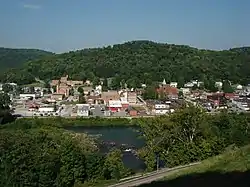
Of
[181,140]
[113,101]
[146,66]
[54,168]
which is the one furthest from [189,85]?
[54,168]

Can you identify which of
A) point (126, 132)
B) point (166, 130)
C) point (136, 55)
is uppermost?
point (136, 55)

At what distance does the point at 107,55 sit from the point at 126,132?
25.6m

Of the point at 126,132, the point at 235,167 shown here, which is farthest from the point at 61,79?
the point at 235,167

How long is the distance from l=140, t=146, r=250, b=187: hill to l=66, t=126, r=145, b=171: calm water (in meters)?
5.11

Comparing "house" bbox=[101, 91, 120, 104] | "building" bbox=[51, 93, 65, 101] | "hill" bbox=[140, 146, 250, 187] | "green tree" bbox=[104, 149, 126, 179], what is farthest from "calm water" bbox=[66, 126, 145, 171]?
"building" bbox=[51, 93, 65, 101]

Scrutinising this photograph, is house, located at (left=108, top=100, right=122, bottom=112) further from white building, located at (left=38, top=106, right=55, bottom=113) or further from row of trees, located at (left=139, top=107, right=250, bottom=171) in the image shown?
row of trees, located at (left=139, top=107, right=250, bottom=171)

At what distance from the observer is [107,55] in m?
41.4

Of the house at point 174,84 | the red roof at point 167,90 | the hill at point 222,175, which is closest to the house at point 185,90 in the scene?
the house at point 174,84

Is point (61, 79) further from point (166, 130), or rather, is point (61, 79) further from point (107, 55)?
point (166, 130)

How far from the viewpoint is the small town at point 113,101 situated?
21234mm

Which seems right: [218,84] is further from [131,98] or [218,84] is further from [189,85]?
[131,98]

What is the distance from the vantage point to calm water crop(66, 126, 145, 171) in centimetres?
1068

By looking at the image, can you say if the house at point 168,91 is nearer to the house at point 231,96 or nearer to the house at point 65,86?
the house at point 231,96

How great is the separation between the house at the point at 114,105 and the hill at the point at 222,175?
17733 millimetres
